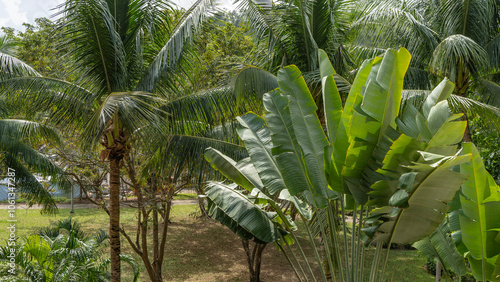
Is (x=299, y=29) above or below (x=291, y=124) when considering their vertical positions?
above

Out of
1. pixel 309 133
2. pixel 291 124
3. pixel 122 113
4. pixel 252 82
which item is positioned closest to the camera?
pixel 309 133

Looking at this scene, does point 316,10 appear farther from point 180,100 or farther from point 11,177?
point 11,177

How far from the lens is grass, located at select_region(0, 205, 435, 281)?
1262 cm

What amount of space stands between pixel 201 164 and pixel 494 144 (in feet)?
24.8

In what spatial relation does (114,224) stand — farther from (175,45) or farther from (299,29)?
(299,29)

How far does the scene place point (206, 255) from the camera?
48.0 feet

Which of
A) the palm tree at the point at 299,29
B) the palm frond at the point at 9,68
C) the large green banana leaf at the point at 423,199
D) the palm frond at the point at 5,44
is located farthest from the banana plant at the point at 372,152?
the palm frond at the point at 5,44

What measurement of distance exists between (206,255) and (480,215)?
11.7 meters

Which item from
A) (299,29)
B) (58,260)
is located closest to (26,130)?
(58,260)

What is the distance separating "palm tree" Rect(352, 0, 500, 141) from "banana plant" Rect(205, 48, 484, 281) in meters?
3.65

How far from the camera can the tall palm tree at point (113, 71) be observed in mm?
6180

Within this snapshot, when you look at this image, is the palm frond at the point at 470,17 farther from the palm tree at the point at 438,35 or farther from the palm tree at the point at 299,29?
the palm tree at the point at 299,29

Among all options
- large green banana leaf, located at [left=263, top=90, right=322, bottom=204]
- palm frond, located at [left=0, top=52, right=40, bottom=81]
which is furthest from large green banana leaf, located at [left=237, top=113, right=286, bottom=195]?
palm frond, located at [left=0, top=52, right=40, bottom=81]

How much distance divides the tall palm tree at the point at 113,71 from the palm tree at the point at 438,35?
3.79 m
